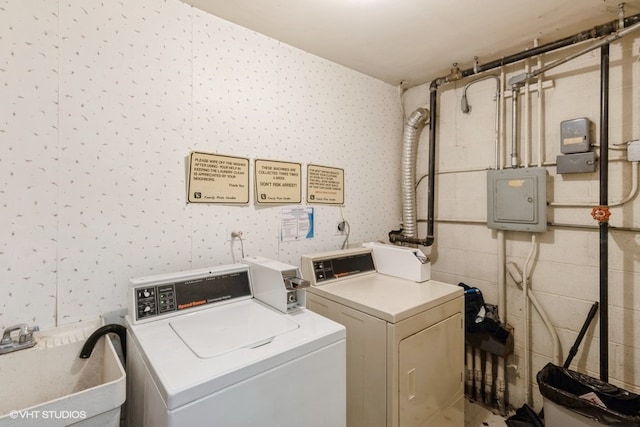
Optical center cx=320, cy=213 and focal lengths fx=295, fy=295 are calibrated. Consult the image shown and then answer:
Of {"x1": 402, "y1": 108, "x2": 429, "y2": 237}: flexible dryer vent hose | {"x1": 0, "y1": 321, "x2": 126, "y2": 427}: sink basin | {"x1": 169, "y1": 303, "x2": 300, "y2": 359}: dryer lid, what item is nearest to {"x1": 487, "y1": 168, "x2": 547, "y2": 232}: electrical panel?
{"x1": 402, "y1": 108, "x2": 429, "y2": 237}: flexible dryer vent hose

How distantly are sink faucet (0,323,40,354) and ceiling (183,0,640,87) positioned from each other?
1.68 metres

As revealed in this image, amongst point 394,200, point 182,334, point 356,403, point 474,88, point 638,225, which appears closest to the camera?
point 182,334

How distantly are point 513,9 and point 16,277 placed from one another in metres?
2.67

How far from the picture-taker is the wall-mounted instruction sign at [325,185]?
210 cm

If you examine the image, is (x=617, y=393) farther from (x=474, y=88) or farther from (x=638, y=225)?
(x=474, y=88)

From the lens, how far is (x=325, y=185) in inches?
85.7

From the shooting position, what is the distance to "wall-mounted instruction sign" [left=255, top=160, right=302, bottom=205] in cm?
183

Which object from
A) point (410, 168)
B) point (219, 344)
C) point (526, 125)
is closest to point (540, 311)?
point (526, 125)

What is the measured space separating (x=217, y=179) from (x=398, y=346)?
128cm

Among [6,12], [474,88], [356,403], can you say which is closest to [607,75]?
[474,88]

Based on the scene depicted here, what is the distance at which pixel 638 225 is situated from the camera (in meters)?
1.65

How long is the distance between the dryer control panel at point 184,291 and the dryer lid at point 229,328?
0.20ft

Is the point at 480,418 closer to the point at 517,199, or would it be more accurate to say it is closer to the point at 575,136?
the point at 517,199

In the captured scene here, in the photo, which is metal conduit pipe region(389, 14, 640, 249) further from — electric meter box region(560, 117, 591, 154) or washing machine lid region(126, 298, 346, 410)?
washing machine lid region(126, 298, 346, 410)
